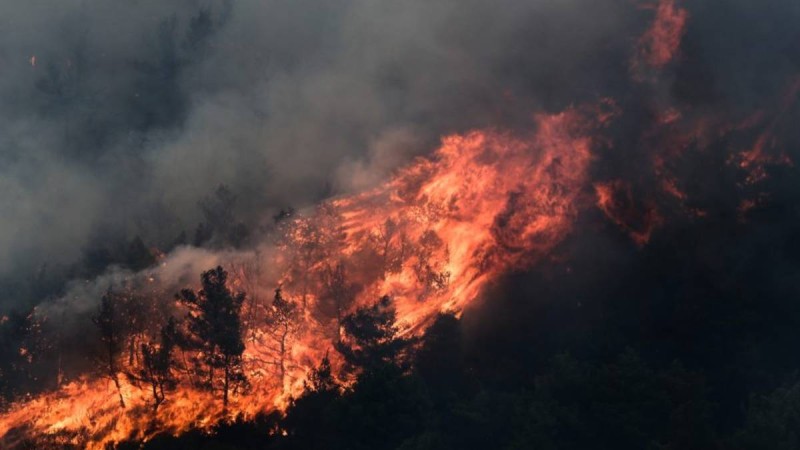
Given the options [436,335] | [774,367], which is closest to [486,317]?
[436,335]

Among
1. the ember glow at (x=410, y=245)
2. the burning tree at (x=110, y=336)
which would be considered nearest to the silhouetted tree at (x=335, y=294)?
the ember glow at (x=410, y=245)

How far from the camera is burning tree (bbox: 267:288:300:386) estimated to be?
36.5m

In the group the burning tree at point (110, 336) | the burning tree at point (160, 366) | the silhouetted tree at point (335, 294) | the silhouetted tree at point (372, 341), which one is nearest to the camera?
the burning tree at point (160, 366)

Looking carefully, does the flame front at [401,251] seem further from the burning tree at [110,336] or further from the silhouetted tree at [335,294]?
the burning tree at [110,336]

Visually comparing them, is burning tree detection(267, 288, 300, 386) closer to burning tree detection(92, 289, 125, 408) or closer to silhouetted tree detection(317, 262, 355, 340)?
silhouetted tree detection(317, 262, 355, 340)

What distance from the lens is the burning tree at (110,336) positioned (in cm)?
3566

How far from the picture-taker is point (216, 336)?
34781mm

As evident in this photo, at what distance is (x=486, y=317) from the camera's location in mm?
38250

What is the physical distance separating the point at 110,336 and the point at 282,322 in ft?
36.1

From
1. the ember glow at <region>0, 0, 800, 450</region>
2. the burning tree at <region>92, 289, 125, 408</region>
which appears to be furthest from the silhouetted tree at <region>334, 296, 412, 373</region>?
the burning tree at <region>92, 289, 125, 408</region>

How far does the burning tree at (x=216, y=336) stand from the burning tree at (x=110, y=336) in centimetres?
505

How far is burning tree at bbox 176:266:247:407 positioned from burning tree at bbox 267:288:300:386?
2287mm

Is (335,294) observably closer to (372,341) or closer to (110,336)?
(372,341)

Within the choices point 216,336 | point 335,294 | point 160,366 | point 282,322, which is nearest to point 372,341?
point 335,294
